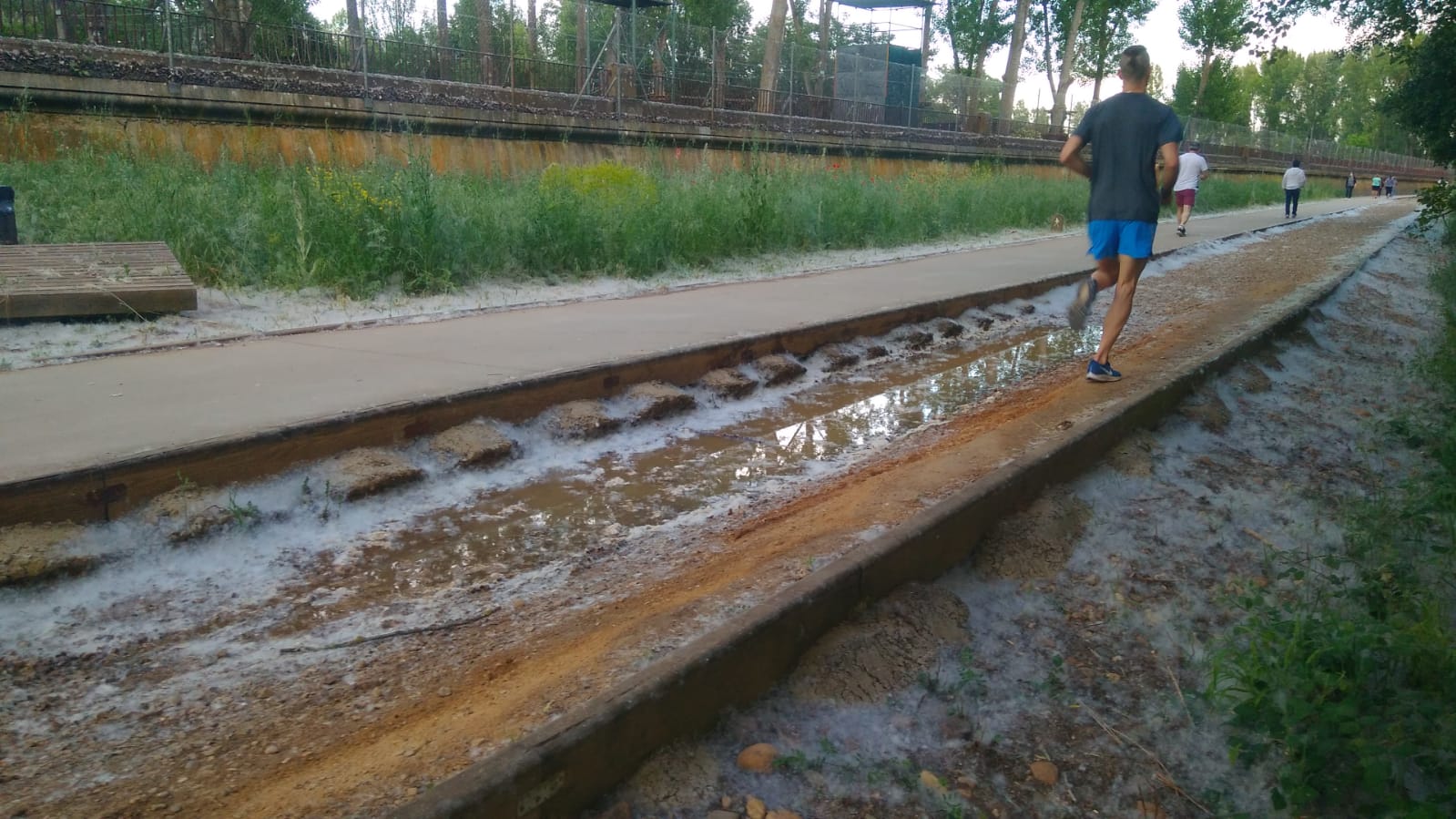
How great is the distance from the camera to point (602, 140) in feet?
56.3

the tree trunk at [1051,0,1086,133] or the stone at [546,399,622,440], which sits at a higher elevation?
the tree trunk at [1051,0,1086,133]

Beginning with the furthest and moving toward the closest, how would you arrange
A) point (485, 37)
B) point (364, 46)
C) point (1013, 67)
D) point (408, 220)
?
point (1013, 67), point (485, 37), point (364, 46), point (408, 220)

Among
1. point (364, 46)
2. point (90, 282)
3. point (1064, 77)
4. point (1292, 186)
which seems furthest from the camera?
point (1064, 77)

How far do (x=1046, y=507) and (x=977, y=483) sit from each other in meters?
0.43

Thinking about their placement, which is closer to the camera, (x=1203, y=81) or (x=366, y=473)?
(x=366, y=473)

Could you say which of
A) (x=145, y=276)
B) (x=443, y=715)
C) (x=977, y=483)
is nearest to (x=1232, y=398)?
(x=977, y=483)

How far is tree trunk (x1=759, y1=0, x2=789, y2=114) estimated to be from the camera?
2252cm

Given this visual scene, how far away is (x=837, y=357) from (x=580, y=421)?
8.39 feet

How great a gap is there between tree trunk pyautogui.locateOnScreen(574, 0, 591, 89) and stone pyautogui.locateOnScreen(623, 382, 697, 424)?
Answer: 14.3m

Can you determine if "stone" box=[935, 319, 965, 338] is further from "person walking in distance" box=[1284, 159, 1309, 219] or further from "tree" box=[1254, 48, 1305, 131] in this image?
"tree" box=[1254, 48, 1305, 131]

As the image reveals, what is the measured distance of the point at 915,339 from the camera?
312 inches

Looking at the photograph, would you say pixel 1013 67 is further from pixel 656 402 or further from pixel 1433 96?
pixel 656 402

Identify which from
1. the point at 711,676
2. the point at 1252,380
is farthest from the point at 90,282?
the point at 1252,380

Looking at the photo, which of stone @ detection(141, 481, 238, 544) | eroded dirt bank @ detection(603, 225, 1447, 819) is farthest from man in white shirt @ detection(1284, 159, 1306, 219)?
stone @ detection(141, 481, 238, 544)
